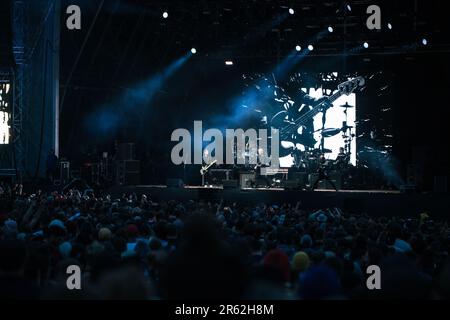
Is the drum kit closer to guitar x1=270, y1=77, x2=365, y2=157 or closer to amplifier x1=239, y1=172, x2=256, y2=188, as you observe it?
guitar x1=270, y1=77, x2=365, y2=157

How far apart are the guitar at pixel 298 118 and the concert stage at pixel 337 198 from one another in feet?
20.2

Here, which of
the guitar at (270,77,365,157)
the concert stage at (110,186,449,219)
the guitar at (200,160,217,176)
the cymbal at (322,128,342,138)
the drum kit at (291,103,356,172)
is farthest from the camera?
the guitar at (270,77,365,157)

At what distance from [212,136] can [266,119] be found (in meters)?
2.15

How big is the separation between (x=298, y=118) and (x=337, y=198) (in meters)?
7.50

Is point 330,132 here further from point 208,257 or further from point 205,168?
point 208,257

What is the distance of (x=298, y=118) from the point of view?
2811cm

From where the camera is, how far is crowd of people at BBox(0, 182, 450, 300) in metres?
3.98

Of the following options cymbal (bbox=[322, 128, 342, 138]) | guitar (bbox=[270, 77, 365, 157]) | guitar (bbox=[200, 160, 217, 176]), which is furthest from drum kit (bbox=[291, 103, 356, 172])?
guitar (bbox=[200, 160, 217, 176])

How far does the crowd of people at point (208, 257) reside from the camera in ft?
13.1

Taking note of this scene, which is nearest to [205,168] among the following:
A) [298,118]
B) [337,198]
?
[298,118]

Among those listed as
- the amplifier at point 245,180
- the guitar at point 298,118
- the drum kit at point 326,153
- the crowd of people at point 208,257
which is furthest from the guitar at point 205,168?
the crowd of people at point 208,257

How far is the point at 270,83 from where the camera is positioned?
2850cm

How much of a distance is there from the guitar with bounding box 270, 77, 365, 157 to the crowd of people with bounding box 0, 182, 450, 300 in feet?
44.8

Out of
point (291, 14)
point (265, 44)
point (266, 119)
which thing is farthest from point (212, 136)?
point (291, 14)
